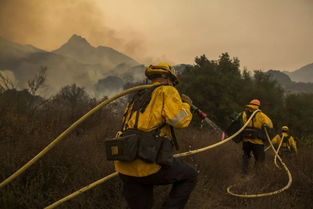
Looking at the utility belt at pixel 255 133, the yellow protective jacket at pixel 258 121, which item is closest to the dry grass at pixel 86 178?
the utility belt at pixel 255 133

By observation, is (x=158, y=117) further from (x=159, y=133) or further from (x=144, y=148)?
(x=144, y=148)

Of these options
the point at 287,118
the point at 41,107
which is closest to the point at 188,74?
the point at 287,118

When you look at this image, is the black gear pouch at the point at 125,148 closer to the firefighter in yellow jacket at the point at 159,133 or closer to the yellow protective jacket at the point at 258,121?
the firefighter in yellow jacket at the point at 159,133

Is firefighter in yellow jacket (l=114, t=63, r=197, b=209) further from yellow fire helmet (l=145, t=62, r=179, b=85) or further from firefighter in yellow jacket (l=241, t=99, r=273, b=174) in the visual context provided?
firefighter in yellow jacket (l=241, t=99, r=273, b=174)

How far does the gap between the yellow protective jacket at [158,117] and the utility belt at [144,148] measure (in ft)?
0.21

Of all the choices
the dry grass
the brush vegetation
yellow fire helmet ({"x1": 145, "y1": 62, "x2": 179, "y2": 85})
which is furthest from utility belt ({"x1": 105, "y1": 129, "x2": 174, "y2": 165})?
the dry grass

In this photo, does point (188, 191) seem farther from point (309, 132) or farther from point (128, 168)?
point (309, 132)

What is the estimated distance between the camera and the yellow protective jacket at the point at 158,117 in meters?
2.92

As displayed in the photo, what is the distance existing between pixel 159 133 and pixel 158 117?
15 cm

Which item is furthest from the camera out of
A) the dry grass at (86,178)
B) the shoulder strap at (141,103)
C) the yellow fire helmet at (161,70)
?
the dry grass at (86,178)

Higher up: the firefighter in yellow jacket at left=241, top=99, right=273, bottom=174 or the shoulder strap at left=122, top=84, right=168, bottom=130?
the shoulder strap at left=122, top=84, right=168, bottom=130

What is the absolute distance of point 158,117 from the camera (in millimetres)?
2961

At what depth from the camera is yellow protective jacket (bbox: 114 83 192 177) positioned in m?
2.92

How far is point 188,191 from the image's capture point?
3238 mm
